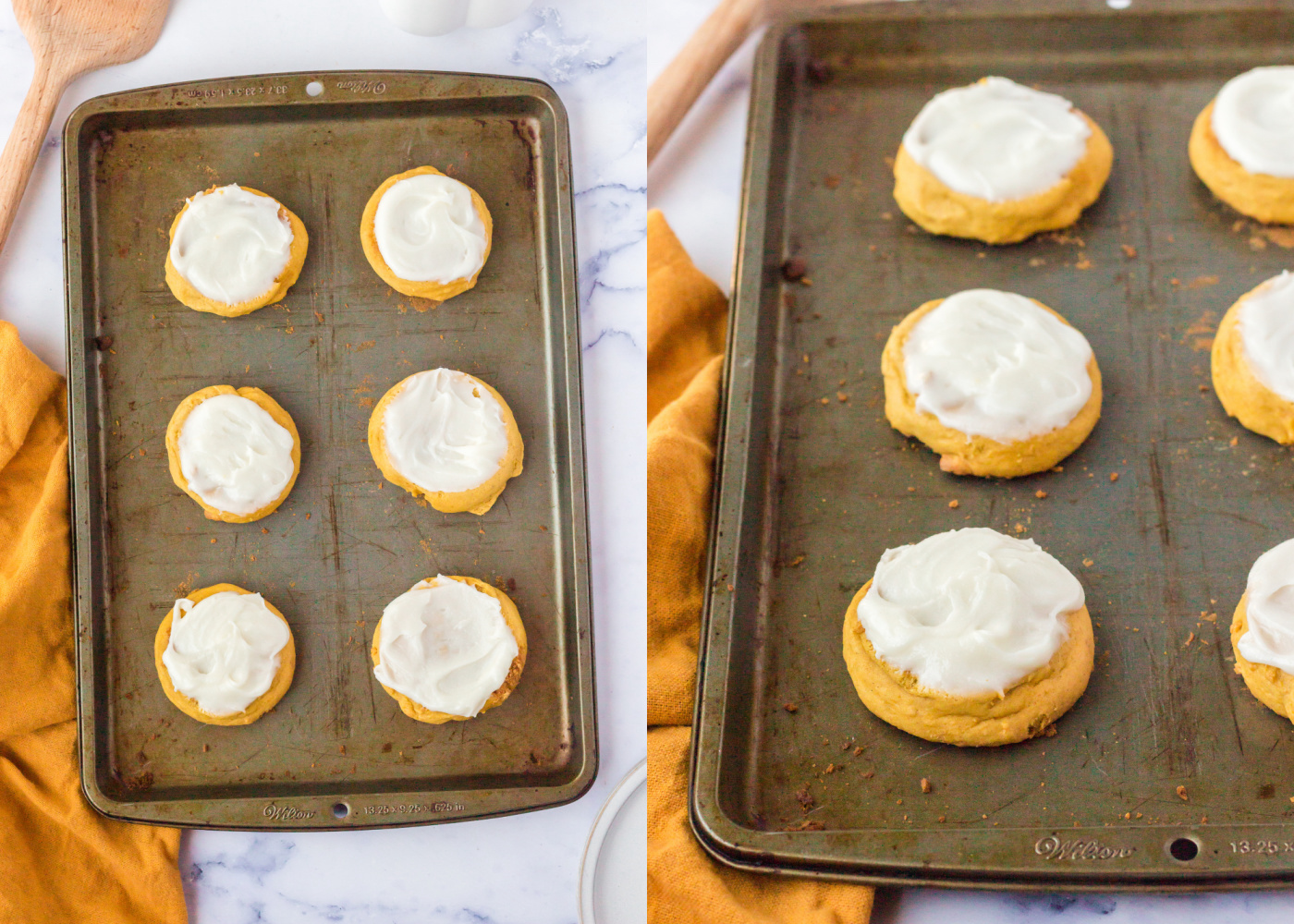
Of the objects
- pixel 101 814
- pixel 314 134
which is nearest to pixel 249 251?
pixel 314 134

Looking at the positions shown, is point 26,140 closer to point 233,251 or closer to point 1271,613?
point 233,251

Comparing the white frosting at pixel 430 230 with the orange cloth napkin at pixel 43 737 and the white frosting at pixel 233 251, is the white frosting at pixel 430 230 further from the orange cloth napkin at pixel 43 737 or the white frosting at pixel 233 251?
the orange cloth napkin at pixel 43 737

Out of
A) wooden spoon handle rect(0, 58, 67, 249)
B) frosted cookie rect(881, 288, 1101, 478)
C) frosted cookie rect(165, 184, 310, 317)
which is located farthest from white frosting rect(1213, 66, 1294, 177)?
wooden spoon handle rect(0, 58, 67, 249)

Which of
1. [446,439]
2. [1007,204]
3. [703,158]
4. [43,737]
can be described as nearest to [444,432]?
[446,439]

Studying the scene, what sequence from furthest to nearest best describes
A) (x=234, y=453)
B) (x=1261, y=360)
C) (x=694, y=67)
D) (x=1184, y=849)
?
(x=694, y=67)
(x=234, y=453)
(x=1261, y=360)
(x=1184, y=849)

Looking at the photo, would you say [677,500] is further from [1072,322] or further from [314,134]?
[314,134]

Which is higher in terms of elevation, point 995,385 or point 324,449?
point 995,385

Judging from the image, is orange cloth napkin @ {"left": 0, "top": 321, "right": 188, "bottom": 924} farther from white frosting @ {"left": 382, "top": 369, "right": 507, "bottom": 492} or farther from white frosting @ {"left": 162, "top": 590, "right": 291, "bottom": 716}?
white frosting @ {"left": 382, "top": 369, "right": 507, "bottom": 492}
